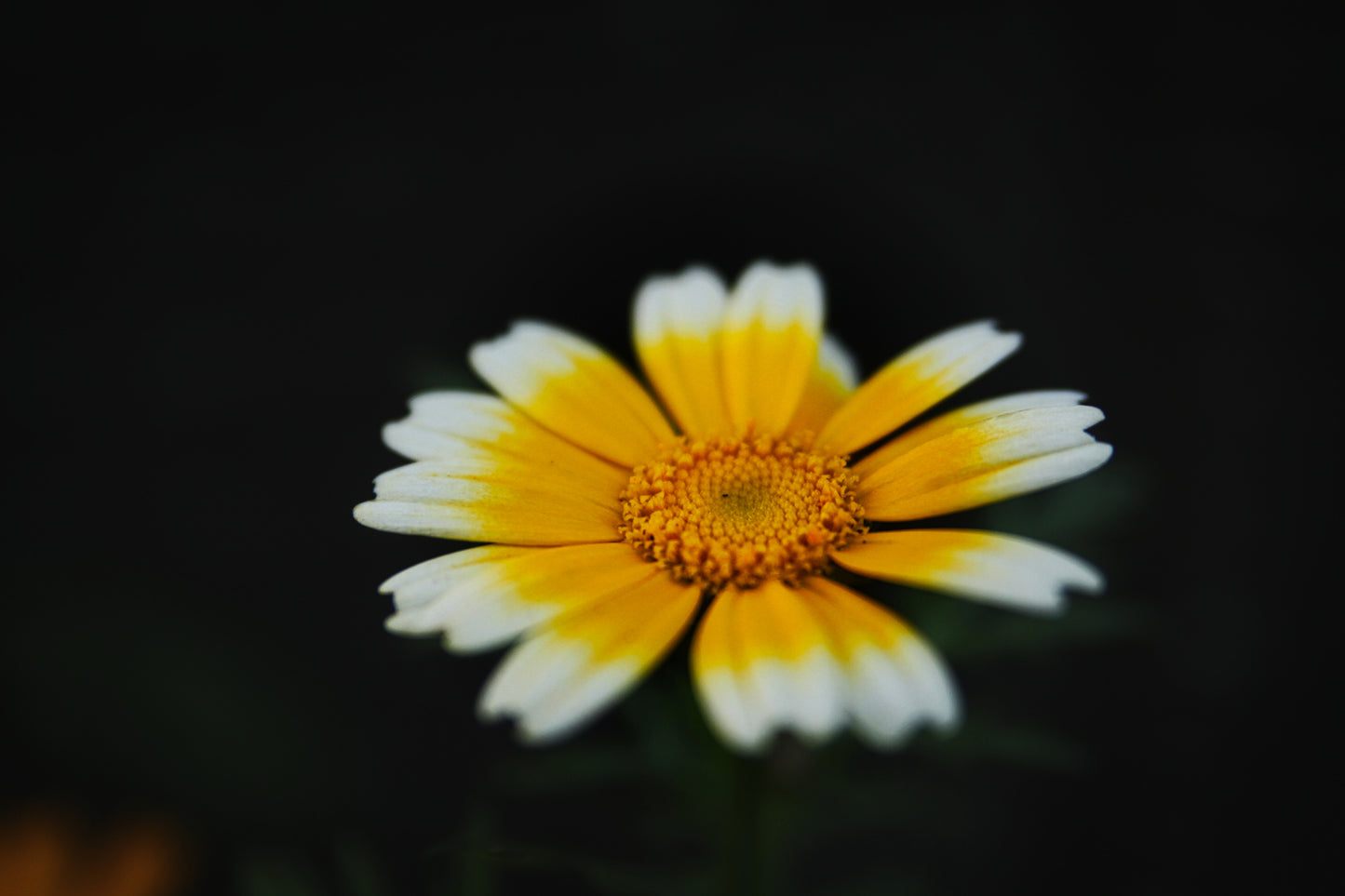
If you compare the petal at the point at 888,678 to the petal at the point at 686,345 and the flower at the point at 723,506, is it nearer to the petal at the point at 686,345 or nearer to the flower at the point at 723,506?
the flower at the point at 723,506

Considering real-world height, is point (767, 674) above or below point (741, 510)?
below

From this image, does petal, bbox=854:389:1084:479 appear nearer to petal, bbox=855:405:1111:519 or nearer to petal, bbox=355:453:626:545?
petal, bbox=855:405:1111:519

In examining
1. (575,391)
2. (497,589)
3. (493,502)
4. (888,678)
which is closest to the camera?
(888,678)

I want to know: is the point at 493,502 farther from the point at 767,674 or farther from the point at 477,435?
the point at 767,674

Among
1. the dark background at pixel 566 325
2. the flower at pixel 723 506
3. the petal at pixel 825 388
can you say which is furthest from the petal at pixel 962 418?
the dark background at pixel 566 325

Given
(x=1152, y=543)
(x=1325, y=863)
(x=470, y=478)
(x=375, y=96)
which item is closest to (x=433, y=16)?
(x=375, y=96)

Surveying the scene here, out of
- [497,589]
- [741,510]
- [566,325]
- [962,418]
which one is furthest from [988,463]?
[566,325]
